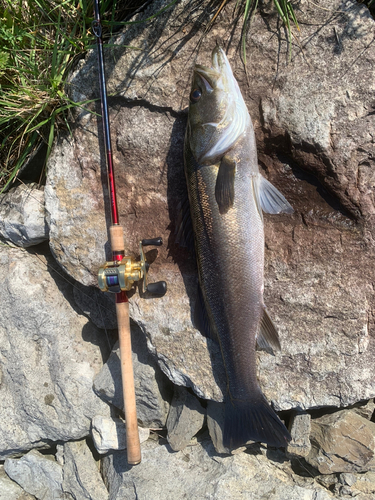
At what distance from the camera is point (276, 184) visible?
2.93m

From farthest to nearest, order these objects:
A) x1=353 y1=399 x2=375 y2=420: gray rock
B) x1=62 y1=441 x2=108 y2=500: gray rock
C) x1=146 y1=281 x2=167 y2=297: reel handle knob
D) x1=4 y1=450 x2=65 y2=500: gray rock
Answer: x1=4 y1=450 x2=65 y2=500: gray rock
x1=62 y1=441 x2=108 y2=500: gray rock
x1=353 y1=399 x2=375 y2=420: gray rock
x1=146 y1=281 x2=167 y2=297: reel handle knob

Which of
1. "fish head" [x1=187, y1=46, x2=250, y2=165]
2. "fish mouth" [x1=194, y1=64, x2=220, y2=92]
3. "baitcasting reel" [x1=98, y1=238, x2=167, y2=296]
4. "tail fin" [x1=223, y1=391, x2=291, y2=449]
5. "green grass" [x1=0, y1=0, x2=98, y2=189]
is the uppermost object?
"green grass" [x1=0, y1=0, x2=98, y2=189]

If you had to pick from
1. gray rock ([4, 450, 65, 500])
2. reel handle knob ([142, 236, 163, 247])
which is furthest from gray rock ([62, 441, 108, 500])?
reel handle knob ([142, 236, 163, 247])

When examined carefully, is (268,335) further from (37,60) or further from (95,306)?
(37,60)

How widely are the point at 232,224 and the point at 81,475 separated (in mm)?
2724

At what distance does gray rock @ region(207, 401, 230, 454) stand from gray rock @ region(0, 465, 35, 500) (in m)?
2.08

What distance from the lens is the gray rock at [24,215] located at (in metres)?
3.33

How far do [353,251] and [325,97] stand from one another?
1.18 meters

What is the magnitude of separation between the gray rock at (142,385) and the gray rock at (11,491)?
139cm

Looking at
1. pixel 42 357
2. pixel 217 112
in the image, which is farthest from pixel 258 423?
pixel 217 112

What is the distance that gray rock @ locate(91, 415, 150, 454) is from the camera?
3.28 meters

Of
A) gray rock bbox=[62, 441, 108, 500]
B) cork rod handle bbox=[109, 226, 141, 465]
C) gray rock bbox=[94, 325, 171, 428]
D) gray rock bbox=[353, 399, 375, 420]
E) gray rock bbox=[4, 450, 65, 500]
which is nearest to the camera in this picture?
cork rod handle bbox=[109, 226, 141, 465]

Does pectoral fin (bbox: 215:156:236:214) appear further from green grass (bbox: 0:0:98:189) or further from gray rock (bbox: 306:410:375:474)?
gray rock (bbox: 306:410:375:474)

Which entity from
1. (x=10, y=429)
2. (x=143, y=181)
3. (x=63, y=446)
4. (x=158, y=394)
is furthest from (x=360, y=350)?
(x=10, y=429)
